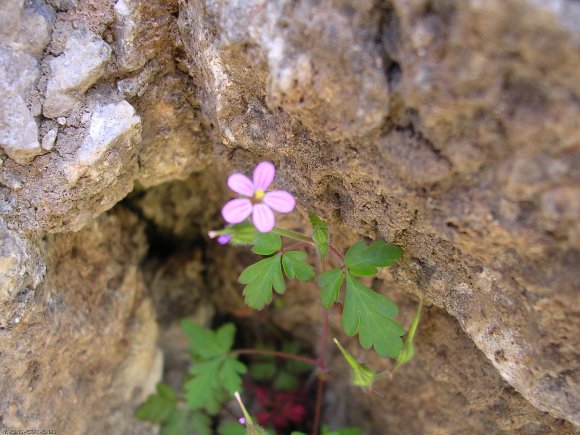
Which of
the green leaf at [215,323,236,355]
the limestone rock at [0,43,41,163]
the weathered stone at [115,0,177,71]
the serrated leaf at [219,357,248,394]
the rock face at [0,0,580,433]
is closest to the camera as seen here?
the rock face at [0,0,580,433]

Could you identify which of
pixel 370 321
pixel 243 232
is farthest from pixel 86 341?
pixel 370 321

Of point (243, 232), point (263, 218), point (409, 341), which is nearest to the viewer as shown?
point (263, 218)

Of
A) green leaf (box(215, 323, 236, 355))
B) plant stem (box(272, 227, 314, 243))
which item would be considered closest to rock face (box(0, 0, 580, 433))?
A: plant stem (box(272, 227, 314, 243))

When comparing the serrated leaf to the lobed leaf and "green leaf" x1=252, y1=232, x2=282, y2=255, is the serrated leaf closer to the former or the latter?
the lobed leaf

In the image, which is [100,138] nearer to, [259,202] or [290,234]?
[259,202]

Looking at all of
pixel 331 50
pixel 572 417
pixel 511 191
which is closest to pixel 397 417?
pixel 572 417

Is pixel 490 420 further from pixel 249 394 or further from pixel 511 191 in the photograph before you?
pixel 249 394
